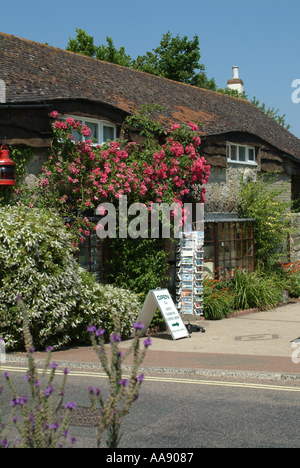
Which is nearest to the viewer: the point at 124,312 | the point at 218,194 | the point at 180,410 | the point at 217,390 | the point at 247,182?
the point at 180,410

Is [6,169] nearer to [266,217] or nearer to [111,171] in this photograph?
[111,171]

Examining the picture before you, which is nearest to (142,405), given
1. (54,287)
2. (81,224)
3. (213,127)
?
(54,287)

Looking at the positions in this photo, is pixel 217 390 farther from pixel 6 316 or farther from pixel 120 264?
pixel 120 264

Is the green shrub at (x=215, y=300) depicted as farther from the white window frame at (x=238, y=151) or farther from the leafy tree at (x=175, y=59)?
the leafy tree at (x=175, y=59)

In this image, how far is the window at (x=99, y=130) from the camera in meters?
11.5

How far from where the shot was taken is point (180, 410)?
17.6ft

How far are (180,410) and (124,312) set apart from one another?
424 cm

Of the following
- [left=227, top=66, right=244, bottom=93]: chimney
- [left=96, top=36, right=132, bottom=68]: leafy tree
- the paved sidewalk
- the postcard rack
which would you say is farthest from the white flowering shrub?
[left=96, top=36, right=132, bottom=68]: leafy tree

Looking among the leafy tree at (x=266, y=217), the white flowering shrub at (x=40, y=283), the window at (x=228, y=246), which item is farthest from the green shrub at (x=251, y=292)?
the white flowering shrub at (x=40, y=283)

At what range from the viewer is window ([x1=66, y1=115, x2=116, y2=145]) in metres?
11.5

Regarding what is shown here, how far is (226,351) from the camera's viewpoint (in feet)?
28.3

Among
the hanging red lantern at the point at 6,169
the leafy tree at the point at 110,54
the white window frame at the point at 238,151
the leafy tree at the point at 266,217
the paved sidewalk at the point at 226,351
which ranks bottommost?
the paved sidewalk at the point at 226,351

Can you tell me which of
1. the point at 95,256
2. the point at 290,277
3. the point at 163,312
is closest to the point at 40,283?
the point at 163,312

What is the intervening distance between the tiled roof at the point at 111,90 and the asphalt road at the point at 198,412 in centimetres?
624
